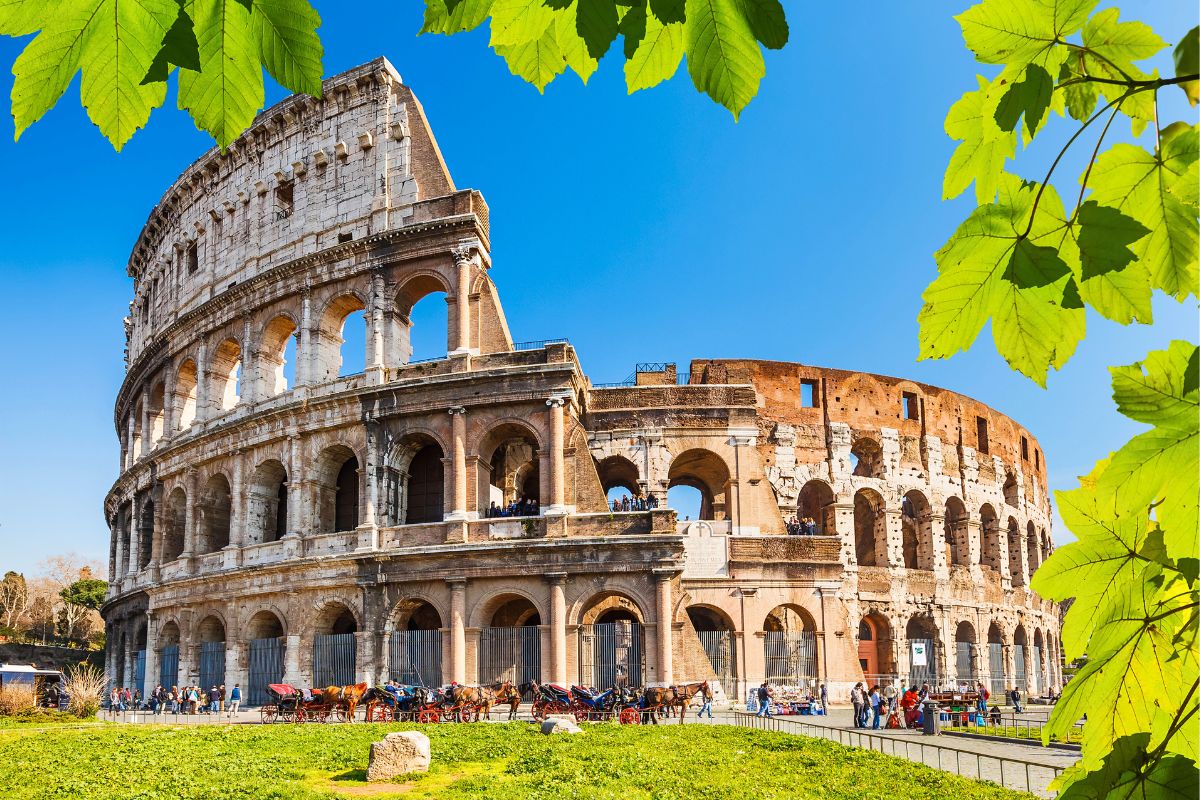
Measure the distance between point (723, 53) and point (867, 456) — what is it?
2835cm

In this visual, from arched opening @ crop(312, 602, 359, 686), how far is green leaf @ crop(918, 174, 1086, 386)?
21.1m

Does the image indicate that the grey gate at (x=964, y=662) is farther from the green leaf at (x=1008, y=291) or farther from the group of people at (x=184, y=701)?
the green leaf at (x=1008, y=291)

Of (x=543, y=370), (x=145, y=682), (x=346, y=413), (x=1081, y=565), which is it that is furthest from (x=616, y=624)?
(x=1081, y=565)

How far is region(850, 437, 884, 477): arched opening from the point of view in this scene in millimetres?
28531

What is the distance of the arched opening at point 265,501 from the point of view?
24.2 meters

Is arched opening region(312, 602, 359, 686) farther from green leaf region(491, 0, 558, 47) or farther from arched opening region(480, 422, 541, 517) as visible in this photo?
green leaf region(491, 0, 558, 47)

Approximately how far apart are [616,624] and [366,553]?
5.79 m

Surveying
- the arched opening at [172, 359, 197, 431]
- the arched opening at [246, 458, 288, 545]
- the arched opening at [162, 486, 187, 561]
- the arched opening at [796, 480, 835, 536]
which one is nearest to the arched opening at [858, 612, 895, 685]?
the arched opening at [796, 480, 835, 536]

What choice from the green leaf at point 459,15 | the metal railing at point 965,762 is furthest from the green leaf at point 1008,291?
the metal railing at point 965,762

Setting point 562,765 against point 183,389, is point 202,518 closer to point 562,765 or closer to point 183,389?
point 183,389

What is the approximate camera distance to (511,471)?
2495 cm

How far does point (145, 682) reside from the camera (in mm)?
25750

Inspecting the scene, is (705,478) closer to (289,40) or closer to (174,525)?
(174,525)

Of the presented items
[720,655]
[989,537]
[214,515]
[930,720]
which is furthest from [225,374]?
[989,537]
